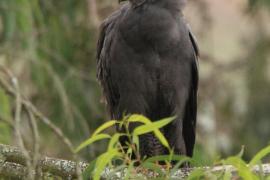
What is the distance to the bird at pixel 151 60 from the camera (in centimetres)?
505

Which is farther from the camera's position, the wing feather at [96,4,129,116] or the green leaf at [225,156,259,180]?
the wing feather at [96,4,129,116]

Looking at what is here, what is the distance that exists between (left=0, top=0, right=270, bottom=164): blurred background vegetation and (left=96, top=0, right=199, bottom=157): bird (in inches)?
17.1

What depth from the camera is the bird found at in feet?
16.6

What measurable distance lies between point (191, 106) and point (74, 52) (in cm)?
193

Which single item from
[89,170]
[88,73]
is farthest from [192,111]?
[89,170]

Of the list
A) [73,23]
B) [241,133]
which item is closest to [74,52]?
[73,23]

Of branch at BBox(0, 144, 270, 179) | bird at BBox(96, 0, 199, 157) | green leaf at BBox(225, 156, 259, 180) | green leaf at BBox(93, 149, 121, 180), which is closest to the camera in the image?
green leaf at BBox(225, 156, 259, 180)

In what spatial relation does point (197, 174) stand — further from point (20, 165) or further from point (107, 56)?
point (107, 56)

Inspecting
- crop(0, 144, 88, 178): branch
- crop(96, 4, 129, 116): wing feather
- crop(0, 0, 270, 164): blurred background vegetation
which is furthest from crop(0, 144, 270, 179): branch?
crop(96, 4, 129, 116): wing feather

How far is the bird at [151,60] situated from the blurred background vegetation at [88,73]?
44 cm

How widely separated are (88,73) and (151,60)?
2170 millimetres

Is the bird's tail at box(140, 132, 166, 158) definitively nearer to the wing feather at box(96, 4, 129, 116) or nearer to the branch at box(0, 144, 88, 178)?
the wing feather at box(96, 4, 129, 116)

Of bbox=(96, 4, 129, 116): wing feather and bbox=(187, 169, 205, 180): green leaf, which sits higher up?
bbox=(96, 4, 129, 116): wing feather

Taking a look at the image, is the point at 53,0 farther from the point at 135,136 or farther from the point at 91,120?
the point at 135,136
